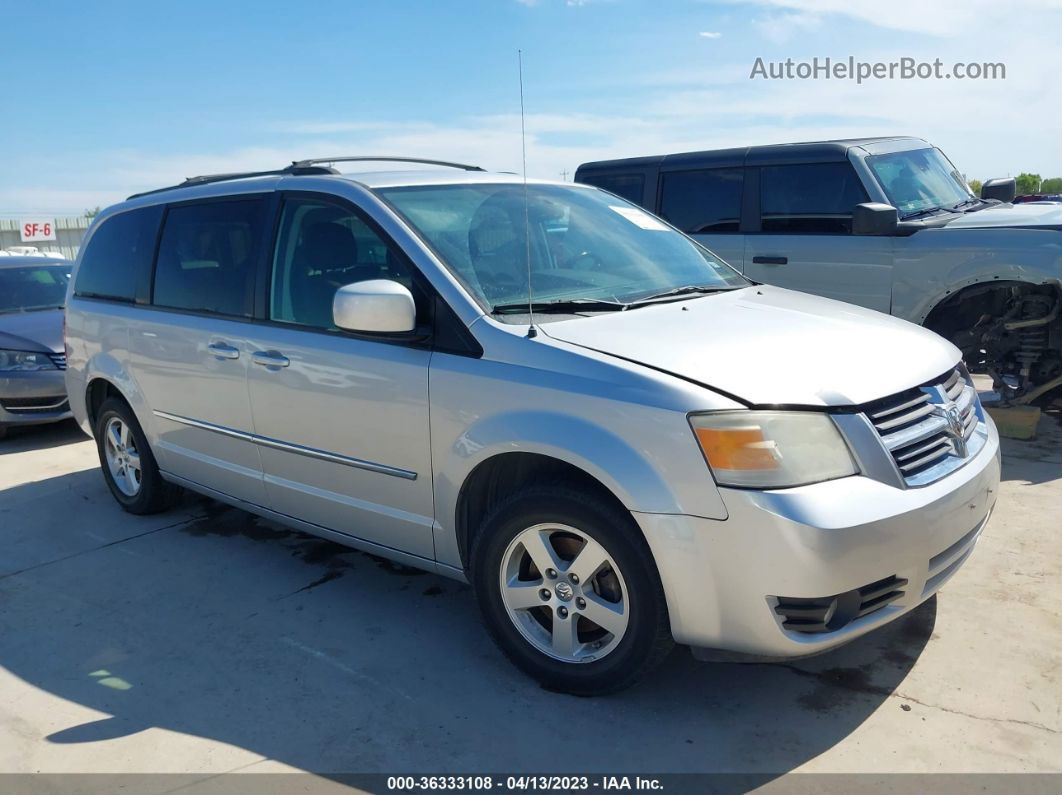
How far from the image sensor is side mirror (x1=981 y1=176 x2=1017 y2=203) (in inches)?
273

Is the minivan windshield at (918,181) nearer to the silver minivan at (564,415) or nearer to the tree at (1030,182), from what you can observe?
the silver minivan at (564,415)

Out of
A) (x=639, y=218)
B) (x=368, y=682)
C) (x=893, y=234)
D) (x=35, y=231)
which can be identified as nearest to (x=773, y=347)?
(x=639, y=218)

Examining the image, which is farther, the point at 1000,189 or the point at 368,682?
the point at 1000,189

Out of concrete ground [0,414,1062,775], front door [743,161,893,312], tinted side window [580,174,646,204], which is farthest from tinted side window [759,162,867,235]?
concrete ground [0,414,1062,775]

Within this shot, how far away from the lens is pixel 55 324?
25.5 ft

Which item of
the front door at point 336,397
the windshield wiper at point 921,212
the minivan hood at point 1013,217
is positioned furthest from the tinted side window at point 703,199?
the front door at point 336,397

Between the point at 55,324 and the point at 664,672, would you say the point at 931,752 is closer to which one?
the point at 664,672

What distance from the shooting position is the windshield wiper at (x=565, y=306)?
3232 mm

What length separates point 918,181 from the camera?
6.64m

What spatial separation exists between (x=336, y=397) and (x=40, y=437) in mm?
5442

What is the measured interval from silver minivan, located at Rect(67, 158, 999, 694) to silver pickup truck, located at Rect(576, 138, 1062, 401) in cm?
250

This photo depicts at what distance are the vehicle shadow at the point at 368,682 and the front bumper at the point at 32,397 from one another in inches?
130

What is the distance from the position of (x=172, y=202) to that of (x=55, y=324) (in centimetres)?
381

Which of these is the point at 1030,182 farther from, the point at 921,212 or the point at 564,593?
the point at 564,593
